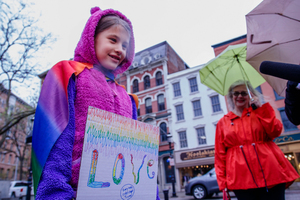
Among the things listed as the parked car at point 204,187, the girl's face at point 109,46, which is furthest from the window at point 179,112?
the girl's face at point 109,46

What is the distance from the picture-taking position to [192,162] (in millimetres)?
18406

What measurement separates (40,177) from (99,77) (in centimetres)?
69

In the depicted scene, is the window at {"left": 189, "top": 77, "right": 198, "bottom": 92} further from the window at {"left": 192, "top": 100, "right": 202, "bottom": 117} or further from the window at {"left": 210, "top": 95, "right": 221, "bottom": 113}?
the window at {"left": 210, "top": 95, "right": 221, "bottom": 113}

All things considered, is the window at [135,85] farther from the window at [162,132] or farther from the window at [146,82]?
the window at [162,132]

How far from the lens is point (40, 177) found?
87 cm

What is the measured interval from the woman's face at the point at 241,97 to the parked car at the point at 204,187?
7885mm

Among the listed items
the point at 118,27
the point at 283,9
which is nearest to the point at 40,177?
the point at 118,27

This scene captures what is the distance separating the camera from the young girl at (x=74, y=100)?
90 cm

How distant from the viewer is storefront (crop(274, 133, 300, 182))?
14430mm

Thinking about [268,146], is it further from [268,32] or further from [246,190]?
[268,32]

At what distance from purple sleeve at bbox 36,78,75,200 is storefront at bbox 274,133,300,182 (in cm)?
1742

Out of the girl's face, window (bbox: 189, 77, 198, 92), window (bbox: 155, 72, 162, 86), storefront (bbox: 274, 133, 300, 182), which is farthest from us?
window (bbox: 155, 72, 162, 86)

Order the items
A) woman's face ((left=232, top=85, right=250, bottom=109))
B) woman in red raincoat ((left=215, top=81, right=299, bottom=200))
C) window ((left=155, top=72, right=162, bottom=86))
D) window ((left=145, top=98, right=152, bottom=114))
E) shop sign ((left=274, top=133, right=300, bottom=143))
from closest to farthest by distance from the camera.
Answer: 1. woman in red raincoat ((left=215, top=81, right=299, bottom=200))
2. woman's face ((left=232, top=85, right=250, bottom=109))
3. shop sign ((left=274, top=133, right=300, bottom=143))
4. window ((left=145, top=98, right=152, bottom=114))
5. window ((left=155, top=72, right=162, bottom=86))

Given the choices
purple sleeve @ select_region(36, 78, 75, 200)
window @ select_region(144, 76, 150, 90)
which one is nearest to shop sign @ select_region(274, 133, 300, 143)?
window @ select_region(144, 76, 150, 90)
